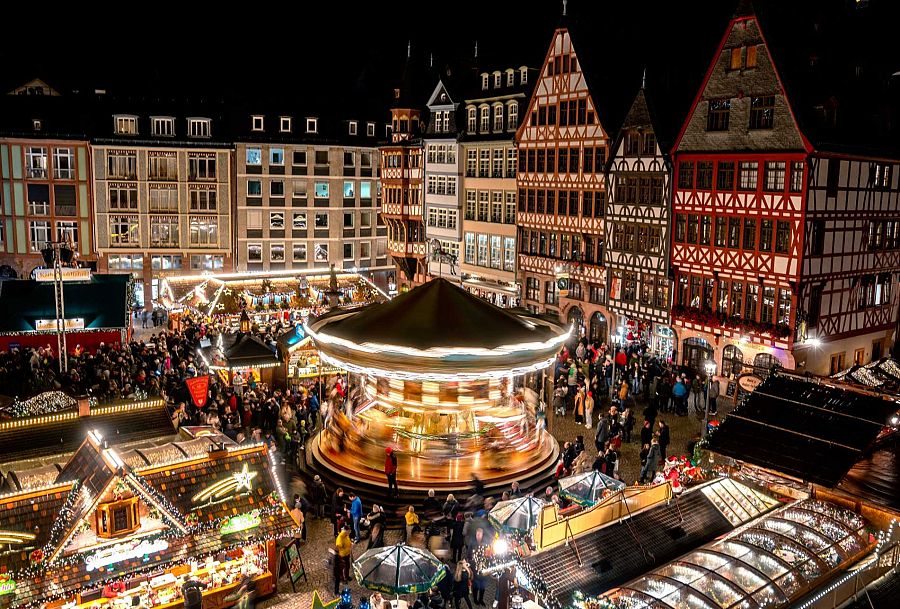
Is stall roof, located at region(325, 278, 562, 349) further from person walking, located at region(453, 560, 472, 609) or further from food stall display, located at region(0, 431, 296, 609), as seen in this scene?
person walking, located at region(453, 560, 472, 609)

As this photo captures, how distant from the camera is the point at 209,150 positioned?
50.1 metres

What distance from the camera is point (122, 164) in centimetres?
4869

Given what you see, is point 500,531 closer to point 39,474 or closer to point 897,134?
point 39,474

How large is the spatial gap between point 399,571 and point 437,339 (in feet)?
23.3

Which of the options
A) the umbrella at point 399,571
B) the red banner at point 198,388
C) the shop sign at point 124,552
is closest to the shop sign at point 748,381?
the umbrella at point 399,571

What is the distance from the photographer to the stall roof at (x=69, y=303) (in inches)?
1233

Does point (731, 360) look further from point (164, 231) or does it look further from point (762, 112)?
point (164, 231)

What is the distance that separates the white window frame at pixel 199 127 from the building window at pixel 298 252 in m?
8.40

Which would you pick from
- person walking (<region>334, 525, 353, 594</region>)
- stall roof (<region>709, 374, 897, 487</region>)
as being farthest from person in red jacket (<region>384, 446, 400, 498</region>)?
stall roof (<region>709, 374, 897, 487</region>)

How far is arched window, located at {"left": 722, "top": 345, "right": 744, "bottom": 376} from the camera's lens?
30.0 meters

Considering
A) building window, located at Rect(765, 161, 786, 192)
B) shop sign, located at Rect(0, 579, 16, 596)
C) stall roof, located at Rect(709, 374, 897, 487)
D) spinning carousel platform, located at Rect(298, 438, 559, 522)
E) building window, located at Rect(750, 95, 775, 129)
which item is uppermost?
building window, located at Rect(750, 95, 775, 129)

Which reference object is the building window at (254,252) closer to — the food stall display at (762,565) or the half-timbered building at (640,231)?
the half-timbered building at (640,231)

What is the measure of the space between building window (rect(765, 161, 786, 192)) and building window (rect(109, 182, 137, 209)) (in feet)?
116

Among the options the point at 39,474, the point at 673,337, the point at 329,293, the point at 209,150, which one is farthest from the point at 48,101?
the point at 39,474
